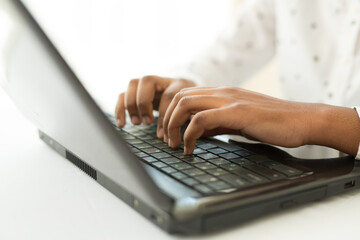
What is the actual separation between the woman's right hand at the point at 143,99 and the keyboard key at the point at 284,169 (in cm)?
25

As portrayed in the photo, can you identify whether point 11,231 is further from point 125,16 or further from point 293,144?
point 125,16

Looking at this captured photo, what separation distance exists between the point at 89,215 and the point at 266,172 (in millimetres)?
207

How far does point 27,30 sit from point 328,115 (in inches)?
16.5

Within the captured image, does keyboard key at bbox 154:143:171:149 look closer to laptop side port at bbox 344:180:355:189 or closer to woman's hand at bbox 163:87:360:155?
woman's hand at bbox 163:87:360:155

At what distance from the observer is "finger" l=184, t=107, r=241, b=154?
19.4 inches

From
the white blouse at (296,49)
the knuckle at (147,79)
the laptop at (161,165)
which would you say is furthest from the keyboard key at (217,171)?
the white blouse at (296,49)

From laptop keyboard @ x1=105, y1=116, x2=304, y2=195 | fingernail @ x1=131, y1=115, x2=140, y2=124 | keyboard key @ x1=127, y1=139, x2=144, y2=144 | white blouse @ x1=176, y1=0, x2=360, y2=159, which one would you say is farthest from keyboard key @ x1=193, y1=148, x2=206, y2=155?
white blouse @ x1=176, y1=0, x2=360, y2=159

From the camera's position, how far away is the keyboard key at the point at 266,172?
42cm

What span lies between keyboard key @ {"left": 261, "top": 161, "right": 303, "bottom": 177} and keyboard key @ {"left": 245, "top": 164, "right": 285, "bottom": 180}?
1cm

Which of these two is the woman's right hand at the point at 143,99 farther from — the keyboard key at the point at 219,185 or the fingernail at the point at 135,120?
the keyboard key at the point at 219,185

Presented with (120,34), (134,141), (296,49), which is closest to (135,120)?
(134,141)

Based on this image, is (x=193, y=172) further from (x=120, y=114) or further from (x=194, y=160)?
(x=120, y=114)

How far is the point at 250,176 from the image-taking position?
0.42m

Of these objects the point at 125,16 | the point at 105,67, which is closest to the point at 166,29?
the point at 125,16
